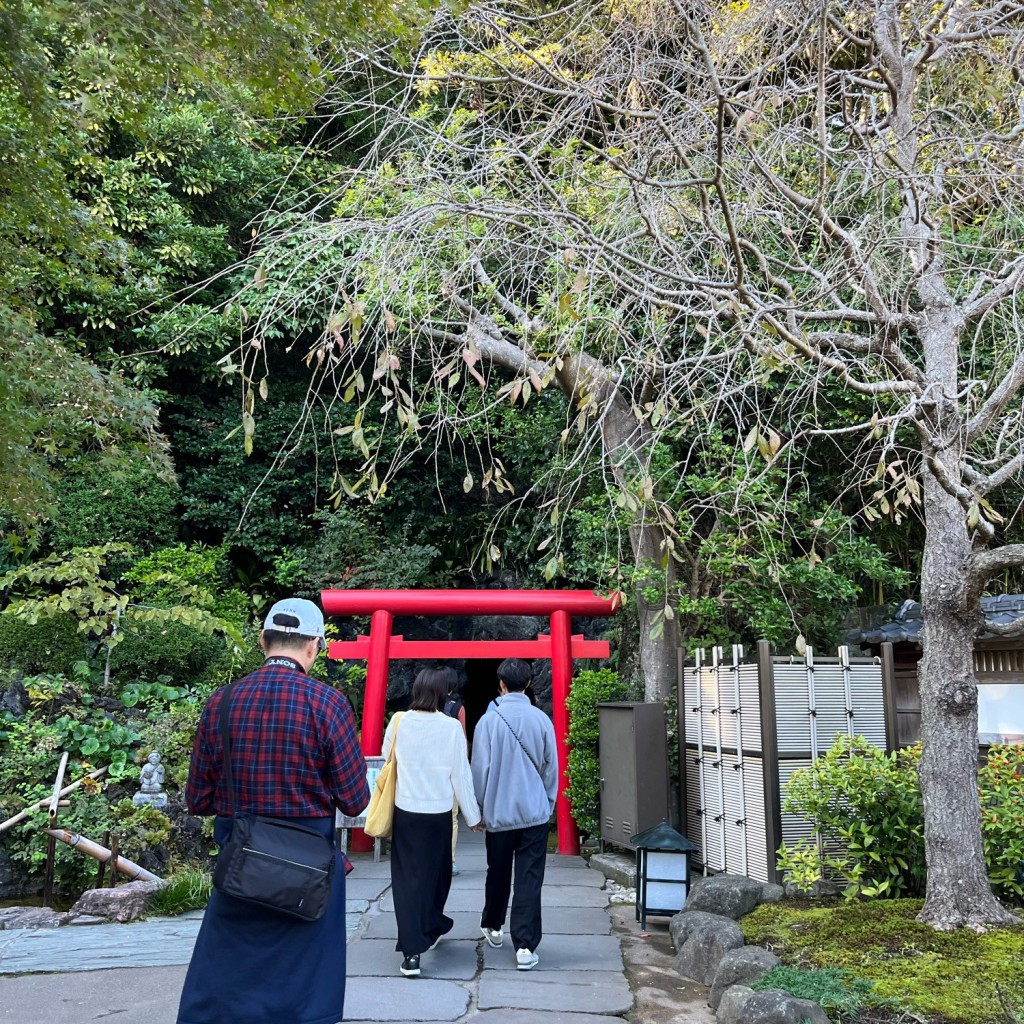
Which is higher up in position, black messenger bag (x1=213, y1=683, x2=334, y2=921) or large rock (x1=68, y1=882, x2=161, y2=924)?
black messenger bag (x1=213, y1=683, x2=334, y2=921)

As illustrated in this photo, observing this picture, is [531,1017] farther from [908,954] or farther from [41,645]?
[41,645]

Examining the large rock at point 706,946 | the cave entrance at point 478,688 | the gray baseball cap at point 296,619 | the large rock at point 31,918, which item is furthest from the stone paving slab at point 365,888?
the cave entrance at point 478,688

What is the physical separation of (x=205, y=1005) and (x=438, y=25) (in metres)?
6.32

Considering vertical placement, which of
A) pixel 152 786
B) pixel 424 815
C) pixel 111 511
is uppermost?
pixel 111 511

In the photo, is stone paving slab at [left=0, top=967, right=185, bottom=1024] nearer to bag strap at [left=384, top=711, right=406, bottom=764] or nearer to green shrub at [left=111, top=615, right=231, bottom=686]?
bag strap at [left=384, top=711, right=406, bottom=764]

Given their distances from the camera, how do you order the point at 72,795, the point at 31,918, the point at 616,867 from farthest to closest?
the point at 72,795 < the point at 616,867 < the point at 31,918

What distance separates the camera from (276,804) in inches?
116

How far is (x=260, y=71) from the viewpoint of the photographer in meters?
5.77

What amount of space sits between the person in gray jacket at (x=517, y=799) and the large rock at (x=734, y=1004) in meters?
1.15

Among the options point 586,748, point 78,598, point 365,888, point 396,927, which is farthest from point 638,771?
point 78,598

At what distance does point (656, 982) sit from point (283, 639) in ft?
9.89

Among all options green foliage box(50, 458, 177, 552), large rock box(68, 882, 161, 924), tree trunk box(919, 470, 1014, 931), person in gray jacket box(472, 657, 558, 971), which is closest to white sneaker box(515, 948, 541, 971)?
person in gray jacket box(472, 657, 558, 971)

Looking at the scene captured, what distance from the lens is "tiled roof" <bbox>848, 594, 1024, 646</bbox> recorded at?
7531mm

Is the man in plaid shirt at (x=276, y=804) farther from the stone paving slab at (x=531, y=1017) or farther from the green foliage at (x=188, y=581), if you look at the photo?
the green foliage at (x=188, y=581)
